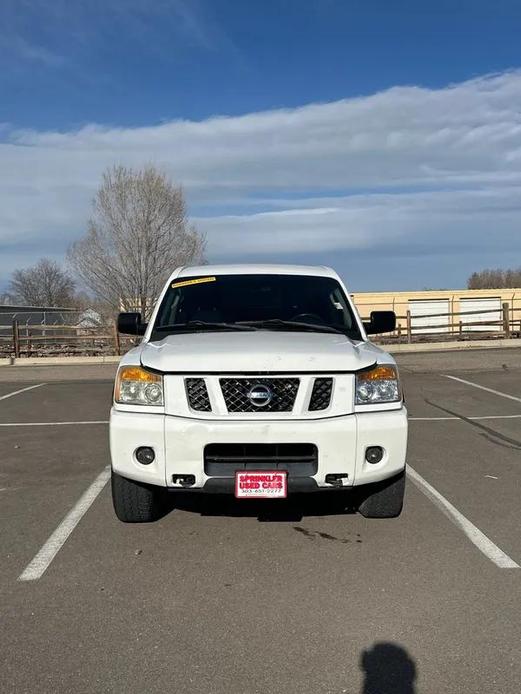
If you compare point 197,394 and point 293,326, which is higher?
point 293,326

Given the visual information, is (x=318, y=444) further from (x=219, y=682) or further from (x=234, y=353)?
(x=219, y=682)

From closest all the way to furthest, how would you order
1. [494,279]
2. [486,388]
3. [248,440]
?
1. [248,440]
2. [486,388]
3. [494,279]

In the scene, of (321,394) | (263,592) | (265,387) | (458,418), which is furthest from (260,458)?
(458,418)

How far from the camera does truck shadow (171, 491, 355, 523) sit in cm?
491

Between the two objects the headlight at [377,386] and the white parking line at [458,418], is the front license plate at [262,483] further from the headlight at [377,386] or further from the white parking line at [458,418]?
the white parking line at [458,418]

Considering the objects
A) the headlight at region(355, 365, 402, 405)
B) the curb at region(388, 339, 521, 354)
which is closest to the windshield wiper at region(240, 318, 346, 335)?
the headlight at region(355, 365, 402, 405)

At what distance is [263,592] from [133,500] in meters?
1.22

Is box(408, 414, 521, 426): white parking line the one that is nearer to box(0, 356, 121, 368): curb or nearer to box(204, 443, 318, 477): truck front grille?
box(204, 443, 318, 477): truck front grille

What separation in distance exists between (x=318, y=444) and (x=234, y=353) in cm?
76

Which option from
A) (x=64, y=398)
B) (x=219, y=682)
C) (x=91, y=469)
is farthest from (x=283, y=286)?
(x=64, y=398)

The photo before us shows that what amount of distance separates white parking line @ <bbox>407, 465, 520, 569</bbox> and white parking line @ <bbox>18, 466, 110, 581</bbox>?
274 centimetres

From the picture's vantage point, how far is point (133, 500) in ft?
14.5

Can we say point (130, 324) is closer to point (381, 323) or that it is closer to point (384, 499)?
point (381, 323)

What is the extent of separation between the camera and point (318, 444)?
3910mm
